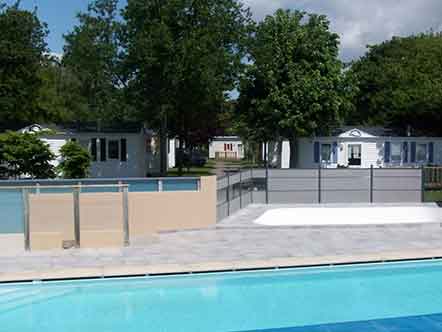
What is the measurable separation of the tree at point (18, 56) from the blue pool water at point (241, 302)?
23.0m

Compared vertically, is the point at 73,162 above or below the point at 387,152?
below

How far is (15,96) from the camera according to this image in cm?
2967

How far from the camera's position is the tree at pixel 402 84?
1280 inches

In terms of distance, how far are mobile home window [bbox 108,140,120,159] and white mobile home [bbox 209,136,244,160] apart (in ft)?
119

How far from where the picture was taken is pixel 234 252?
1075cm

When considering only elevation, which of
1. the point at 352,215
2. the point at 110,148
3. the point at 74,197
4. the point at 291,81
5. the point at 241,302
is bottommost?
the point at 241,302

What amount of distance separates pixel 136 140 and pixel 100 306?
68.6 ft

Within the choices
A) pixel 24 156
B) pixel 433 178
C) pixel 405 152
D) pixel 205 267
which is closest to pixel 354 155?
pixel 405 152

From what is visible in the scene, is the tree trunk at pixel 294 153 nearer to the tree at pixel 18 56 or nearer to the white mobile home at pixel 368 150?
the white mobile home at pixel 368 150

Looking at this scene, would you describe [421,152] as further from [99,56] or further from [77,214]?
[77,214]

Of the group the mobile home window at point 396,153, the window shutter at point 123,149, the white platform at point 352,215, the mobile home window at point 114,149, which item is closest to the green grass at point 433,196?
the white platform at point 352,215

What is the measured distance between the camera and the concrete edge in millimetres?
8898

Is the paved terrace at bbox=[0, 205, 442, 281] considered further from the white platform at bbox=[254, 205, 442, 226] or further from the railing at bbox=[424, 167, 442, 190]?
the railing at bbox=[424, 167, 442, 190]

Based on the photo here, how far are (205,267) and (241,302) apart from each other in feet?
3.84
